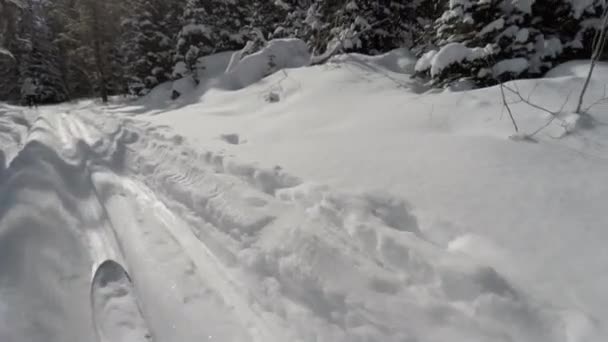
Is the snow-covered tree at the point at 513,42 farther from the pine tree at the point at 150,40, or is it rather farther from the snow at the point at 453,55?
the pine tree at the point at 150,40

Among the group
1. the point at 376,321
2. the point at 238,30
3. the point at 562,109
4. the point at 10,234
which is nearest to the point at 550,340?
the point at 376,321

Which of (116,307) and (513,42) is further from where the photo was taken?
(513,42)

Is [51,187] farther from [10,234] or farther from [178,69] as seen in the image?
[178,69]

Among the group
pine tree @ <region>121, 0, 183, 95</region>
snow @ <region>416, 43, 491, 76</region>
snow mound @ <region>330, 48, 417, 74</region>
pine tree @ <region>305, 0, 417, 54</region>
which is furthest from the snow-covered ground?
pine tree @ <region>121, 0, 183, 95</region>

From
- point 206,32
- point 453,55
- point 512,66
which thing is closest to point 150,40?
point 206,32

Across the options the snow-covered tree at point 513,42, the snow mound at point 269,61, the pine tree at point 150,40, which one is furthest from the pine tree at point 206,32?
the snow-covered tree at point 513,42

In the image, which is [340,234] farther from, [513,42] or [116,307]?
[513,42]

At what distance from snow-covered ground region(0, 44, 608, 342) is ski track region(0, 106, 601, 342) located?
11 millimetres

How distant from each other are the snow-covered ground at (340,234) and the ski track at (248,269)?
11mm

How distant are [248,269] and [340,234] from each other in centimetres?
73

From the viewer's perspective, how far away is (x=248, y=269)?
2314 mm

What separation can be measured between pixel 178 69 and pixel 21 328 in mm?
13028

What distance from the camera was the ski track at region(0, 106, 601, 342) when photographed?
1.75 m

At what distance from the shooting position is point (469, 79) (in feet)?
17.0
